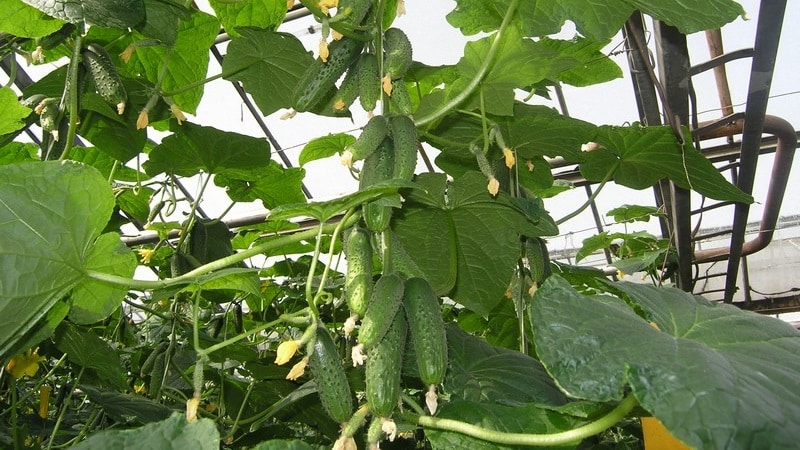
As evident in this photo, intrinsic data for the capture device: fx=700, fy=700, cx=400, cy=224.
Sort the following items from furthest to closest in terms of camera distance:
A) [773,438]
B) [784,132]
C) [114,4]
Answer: [784,132] < [114,4] < [773,438]

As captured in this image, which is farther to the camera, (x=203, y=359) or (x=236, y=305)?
(x=236, y=305)

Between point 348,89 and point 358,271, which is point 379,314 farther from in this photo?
point 348,89

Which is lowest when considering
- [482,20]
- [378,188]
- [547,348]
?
[547,348]

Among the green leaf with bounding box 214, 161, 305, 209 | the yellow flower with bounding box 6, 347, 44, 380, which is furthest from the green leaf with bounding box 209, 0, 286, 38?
the yellow flower with bounding box 6, 347, 44, 380

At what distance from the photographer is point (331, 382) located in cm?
85

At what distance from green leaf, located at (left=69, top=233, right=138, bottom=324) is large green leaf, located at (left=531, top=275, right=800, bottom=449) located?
66 cm

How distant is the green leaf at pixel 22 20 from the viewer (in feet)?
3.80

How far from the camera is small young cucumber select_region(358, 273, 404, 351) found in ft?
2.72

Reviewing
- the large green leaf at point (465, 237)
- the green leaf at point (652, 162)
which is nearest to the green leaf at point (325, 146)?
the large green leaf at point (465, 237)

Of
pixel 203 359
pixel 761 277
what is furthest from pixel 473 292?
pixel 761 277

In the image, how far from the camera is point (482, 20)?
1.59 metres

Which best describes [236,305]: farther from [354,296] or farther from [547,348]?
[547,348]

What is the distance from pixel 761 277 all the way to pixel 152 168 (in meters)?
6.99

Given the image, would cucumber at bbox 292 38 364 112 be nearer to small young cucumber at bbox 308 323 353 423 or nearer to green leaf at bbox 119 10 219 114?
small young cucumber at bbox 308 323 353 423
